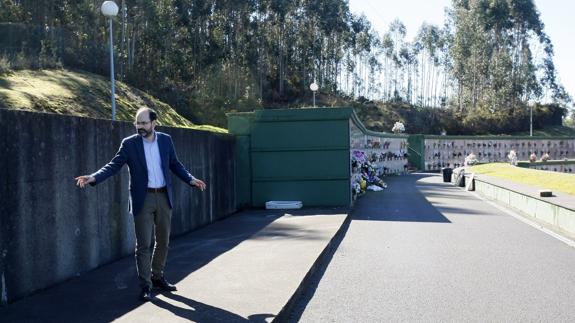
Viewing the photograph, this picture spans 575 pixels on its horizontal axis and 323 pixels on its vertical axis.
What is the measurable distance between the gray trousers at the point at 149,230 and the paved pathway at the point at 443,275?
4.99 feet

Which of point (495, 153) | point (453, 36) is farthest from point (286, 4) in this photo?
point (453, 36)

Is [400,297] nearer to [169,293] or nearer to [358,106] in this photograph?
[169,293]

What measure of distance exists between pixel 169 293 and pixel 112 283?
2.77ft

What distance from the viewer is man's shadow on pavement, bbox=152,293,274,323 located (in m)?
4.97

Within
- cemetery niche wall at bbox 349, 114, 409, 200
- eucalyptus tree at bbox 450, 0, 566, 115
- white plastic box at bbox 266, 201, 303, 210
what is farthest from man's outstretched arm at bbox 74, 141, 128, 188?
eucalyptus tree at bbox 450, 0, 566, 115

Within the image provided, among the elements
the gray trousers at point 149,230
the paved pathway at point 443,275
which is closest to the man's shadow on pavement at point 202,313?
the gray trousers at point 149,230

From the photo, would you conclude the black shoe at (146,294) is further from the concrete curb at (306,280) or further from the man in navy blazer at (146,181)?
the concrete curb at (306,280)

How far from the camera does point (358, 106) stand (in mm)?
67250

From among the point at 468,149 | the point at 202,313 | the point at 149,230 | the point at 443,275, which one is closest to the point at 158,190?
the point at 149,230

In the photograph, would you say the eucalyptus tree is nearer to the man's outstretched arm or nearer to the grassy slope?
the grassy slope

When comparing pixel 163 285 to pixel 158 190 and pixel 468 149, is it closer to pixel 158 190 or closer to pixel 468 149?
pixel 158 190

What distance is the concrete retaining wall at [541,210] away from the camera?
36.1 ft

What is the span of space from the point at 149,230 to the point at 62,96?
1556 centimetres

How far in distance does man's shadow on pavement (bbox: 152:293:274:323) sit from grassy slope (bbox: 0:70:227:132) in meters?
11.3
